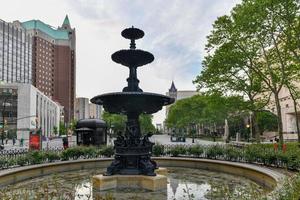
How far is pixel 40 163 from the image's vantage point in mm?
17156

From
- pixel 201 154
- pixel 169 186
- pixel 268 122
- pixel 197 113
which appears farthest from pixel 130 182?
pixel 197 113

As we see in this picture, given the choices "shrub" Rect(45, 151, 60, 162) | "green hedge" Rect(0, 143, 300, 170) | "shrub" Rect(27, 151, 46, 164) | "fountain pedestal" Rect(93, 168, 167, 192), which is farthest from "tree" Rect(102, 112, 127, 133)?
"fountain pedestal" Rect(93, 168, 167, 192)

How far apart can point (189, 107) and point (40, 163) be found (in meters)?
85.4

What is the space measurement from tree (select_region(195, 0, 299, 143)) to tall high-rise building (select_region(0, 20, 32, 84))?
440 ft

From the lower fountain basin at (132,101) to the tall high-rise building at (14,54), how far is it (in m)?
145

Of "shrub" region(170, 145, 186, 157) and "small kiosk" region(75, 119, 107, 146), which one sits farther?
"small kiosk" region(75, 119, 107, 146)

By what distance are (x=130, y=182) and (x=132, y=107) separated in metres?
2.87

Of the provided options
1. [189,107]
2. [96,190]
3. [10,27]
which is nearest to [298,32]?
[96,190]

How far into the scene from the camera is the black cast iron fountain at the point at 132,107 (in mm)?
12672

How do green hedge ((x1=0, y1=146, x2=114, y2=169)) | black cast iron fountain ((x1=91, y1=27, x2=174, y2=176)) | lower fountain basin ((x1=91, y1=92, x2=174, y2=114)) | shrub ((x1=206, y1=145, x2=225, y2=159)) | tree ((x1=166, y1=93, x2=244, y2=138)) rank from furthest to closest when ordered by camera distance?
tree ((x1=166, y1=93, x2=244, y2=138))
shrub ((x1=206, y1=145, x2=225, y2=159))
green hedge ((x1=0, y1=146, x2=114, y2=169))
black cast iron fountain ((x1=91, y1=27, x2=174, y2=176))
lower fountain basin ((x1=91, y1=92, x2=174, y2=114))

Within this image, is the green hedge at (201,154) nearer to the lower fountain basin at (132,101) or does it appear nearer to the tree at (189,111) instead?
the lower fountain basin at (132,101)

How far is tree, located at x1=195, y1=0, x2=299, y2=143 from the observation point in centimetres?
2383

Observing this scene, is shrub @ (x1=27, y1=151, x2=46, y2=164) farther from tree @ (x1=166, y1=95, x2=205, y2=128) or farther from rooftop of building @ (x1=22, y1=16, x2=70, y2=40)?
rooftop of building @ (x1=22, y1=16, x2=70, y2=40)

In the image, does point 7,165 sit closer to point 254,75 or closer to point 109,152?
point 109,152
